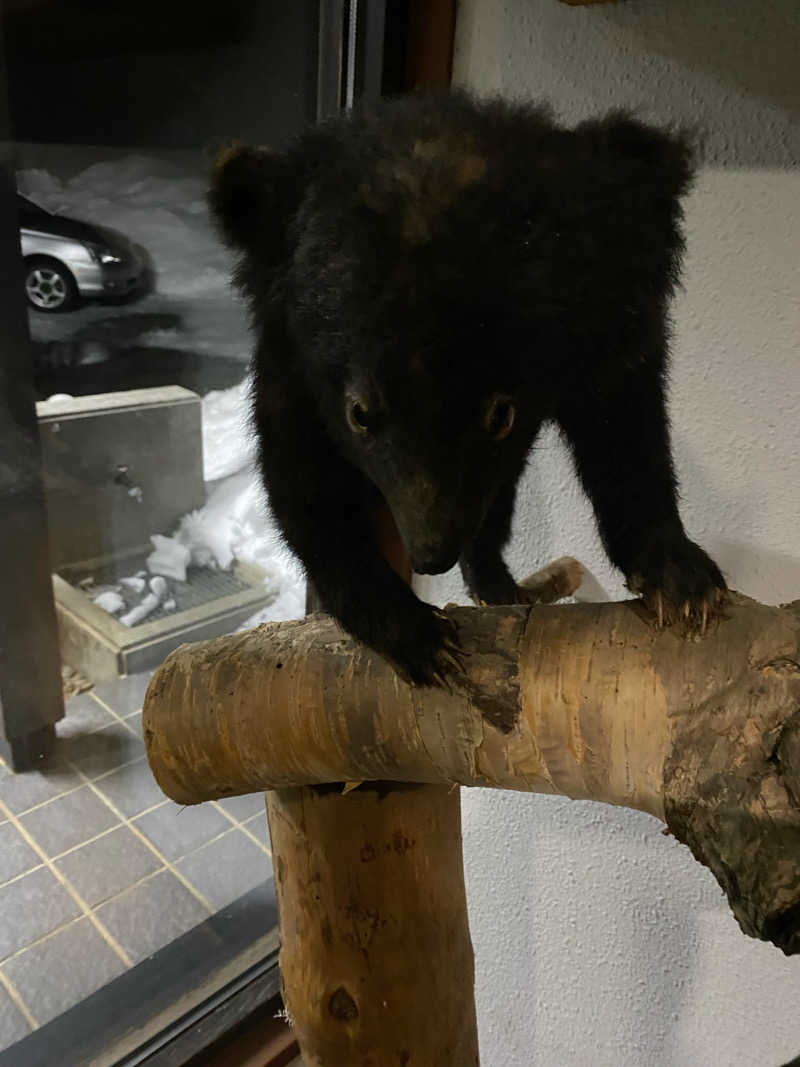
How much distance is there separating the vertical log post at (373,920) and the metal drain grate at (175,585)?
3.16 ft

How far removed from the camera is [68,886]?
1.51m

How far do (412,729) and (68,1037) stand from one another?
1001 mm

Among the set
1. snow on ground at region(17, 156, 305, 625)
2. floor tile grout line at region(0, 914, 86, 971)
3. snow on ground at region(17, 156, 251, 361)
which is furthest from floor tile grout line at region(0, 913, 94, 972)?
snow on ground at region(17, 156, 251, 361)

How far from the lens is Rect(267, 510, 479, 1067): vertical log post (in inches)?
31.9

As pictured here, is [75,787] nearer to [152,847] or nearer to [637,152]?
[152,847]

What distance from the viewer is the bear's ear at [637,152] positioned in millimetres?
543

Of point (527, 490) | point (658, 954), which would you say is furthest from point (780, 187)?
point (658, 954)

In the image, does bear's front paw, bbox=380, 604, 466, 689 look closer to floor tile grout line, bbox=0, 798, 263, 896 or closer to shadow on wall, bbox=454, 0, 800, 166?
shadow on wall, bbox=454, 0, 800, 166

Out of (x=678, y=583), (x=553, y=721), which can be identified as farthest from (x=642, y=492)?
(x=553, y=721)

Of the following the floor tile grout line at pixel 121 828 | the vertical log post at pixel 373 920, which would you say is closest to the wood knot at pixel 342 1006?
the vertical log post at pixel 373 920

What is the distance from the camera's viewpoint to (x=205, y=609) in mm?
1800

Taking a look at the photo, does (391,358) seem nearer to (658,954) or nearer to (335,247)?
(335,247)

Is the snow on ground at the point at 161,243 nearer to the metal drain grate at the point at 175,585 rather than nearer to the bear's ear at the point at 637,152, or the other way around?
the metal drain grate at the point at 175,585

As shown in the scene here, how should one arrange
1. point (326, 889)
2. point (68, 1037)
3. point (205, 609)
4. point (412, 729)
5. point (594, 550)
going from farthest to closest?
point (205, 609)
point (68, 1037)
point (594, 550)
point (326, 889)
point (412, 729)
